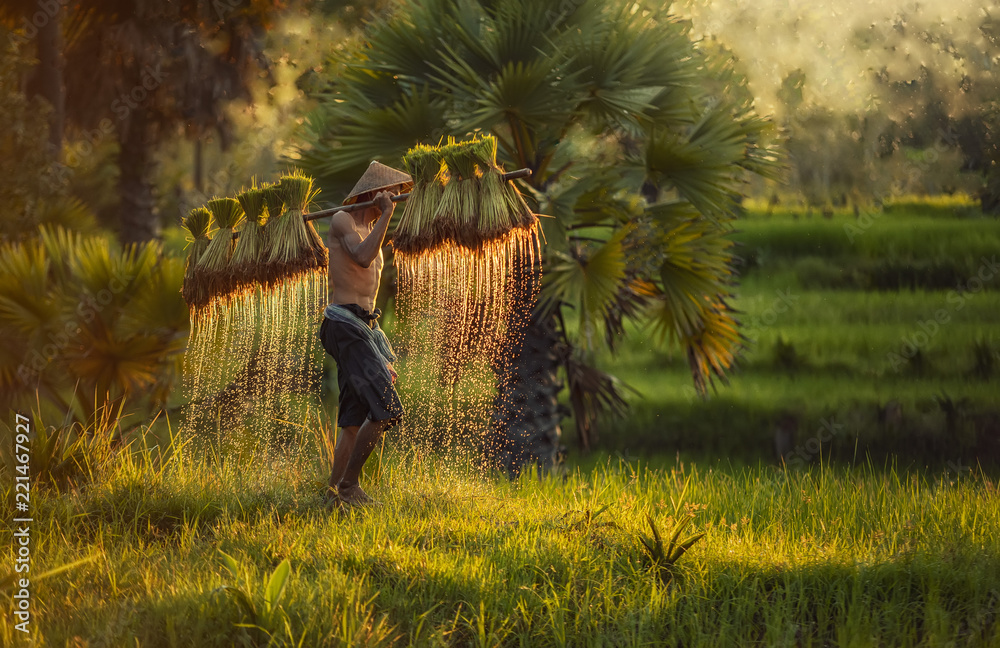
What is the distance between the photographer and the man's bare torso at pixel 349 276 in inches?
212

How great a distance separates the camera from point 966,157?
19938mm

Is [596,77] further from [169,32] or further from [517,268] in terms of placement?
[169,32]

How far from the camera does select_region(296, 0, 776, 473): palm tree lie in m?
8.09

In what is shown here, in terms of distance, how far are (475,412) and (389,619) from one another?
4636 millimetres

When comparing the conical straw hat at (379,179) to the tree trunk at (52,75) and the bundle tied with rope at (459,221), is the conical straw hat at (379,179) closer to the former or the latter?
the bundle tied with rope at (459,221)

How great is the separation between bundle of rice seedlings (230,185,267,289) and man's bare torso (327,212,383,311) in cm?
44

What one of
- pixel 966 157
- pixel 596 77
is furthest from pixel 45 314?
pixel 966 157

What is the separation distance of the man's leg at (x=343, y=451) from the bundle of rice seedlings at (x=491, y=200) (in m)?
1.39

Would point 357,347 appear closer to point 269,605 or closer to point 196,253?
point 196,253

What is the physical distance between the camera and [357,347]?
5359 millimetres

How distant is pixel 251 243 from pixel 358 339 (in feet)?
2.90

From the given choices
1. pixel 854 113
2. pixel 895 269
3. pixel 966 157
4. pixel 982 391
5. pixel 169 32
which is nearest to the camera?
pixel 169 32

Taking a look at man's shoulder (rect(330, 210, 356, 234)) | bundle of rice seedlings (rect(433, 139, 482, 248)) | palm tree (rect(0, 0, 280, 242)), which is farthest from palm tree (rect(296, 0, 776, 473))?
palm tree (rect(0, 0, 280, 242))

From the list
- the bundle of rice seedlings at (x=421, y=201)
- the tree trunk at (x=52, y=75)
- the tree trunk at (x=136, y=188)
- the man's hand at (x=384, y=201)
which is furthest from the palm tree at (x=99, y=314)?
the tree trunk at (x=136, y=188)
